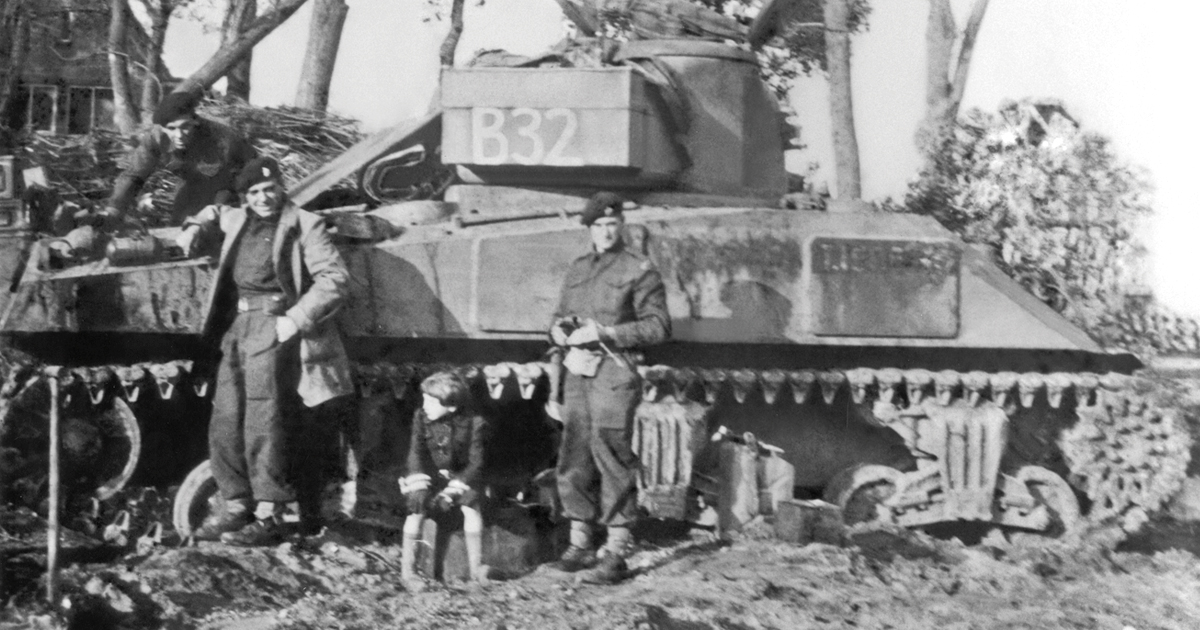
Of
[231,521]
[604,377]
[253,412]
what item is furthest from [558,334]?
[231,521]

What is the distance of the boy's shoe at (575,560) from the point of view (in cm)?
768

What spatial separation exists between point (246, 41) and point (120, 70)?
1103mm

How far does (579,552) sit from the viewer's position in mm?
7758

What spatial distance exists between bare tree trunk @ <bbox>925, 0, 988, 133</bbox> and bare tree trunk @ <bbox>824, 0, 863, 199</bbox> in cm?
80

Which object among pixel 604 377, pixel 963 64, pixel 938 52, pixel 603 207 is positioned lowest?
pixel 604 377

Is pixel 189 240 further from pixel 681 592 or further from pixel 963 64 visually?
pixel 963 64

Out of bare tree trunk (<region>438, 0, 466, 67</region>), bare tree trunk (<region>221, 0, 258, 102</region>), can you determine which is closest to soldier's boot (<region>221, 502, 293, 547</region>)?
bare tree trunk (<region>221, 0, 258, 102</region>)

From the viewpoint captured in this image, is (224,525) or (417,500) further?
(224,525)

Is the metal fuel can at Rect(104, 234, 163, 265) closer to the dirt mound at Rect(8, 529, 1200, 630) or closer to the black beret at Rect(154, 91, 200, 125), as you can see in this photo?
the black beret at Rect(154, 91, 200, 125)

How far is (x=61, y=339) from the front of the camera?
8250 millimetres

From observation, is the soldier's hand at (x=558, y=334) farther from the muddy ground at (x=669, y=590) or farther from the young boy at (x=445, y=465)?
the muddy ground at (x=669, y=590)

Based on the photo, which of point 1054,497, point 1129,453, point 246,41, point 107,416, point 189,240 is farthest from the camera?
point 246,41

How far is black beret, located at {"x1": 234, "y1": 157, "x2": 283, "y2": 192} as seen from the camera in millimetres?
7914

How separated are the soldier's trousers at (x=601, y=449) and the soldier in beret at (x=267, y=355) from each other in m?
1.21
